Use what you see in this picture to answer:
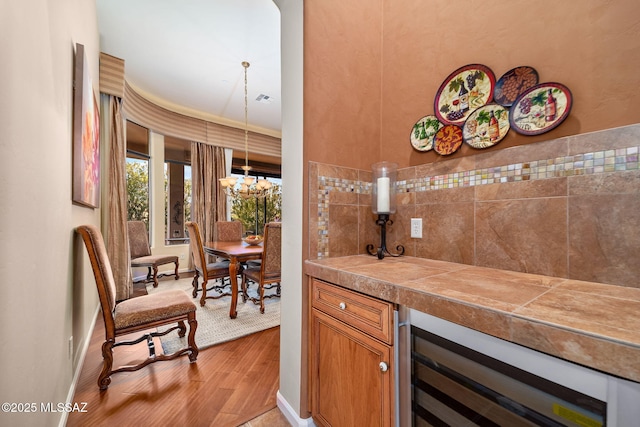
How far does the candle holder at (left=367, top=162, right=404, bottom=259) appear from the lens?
1437 mm

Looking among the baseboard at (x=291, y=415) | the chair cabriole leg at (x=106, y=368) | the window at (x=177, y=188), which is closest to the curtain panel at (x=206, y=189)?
the window at (x=177, y=188)

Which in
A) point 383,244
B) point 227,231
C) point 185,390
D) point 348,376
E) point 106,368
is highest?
point 383,244

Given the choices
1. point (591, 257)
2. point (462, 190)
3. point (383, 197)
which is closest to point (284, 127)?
point (383, 197)

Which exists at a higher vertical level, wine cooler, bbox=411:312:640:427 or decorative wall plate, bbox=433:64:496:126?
decorative wall plate, bbox=433:64:496:126

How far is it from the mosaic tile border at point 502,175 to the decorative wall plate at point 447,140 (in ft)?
0.46

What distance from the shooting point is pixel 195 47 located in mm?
2977

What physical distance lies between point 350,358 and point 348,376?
85mm

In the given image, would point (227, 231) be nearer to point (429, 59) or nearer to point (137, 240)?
point (137, 240)

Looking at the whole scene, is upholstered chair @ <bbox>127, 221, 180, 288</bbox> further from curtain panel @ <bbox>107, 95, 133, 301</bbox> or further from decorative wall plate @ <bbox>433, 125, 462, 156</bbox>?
decorative wall plate @ <bbox>433, 125, 462, 156</bbox>

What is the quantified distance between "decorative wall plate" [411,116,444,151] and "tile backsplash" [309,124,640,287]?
0.13 meters

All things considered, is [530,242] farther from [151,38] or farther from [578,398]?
[151,38]

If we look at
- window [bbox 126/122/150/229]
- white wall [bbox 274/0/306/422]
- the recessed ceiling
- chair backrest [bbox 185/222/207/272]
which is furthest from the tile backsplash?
window [bbox 126/122/150/229]

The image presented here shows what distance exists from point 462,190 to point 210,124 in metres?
5.24

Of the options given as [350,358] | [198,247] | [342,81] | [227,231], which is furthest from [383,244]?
[227,231]
